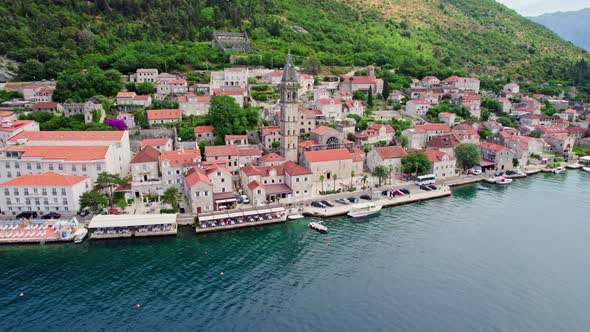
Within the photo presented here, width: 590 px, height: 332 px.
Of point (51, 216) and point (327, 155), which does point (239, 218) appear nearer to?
point (327, 155)

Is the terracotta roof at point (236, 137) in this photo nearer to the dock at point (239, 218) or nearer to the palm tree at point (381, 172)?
the dock at point (239, 218)

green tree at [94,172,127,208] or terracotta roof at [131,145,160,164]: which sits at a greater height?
terracotta roof at [131,145,160,164]

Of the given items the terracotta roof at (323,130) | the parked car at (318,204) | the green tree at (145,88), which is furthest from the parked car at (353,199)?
the green tree at (145,88)

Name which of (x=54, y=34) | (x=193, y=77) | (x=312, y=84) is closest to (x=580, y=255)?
(x=312, y=84)

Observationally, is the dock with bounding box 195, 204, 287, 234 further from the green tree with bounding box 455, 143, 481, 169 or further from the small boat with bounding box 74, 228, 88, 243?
the green tree with bounding box 455, 143, 481, 169

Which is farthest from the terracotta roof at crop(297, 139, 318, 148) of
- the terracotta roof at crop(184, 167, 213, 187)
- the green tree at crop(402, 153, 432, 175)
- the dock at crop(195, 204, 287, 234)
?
the terracotta roof at crop(184, 167, 213, 187)
